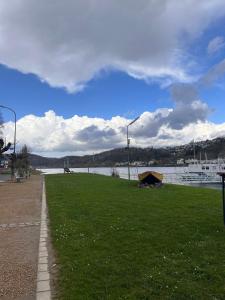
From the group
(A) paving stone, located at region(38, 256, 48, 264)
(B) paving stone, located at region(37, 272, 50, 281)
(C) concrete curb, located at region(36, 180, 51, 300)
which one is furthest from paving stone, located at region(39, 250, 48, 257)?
(B) paving stone, located at region(37, 272, 50, 281)

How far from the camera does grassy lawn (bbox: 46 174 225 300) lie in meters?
5.57

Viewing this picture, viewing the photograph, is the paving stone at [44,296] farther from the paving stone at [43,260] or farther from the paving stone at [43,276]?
the paving stone at [43,260]

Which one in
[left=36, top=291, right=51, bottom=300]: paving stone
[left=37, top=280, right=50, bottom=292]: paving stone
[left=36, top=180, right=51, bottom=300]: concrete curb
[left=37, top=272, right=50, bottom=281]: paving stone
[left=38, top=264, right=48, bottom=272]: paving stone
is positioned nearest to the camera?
[left=36, top=291, right=51, bottom=300]: paving stone

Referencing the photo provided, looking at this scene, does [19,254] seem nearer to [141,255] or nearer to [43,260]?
[43,260]

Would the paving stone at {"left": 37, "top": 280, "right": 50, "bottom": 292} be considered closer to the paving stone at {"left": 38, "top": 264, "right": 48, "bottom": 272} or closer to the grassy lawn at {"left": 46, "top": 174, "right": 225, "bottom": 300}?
the grassy lawn at {"left": 46, "top": 174, "right": 225, "bottom": 300}

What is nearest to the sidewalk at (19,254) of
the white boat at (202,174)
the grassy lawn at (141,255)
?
the grassy lawn at (141,255)

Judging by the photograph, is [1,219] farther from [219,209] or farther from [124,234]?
[219,209]

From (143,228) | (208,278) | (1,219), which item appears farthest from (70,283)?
(1,219)

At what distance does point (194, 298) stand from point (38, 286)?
7.49 feet

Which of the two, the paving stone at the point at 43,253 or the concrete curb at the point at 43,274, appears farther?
the paving stone at the point at 43,253

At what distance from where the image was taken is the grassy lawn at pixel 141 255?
557 cm

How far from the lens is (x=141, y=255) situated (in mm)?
7391

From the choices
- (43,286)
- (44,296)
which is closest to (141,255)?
(43,286)

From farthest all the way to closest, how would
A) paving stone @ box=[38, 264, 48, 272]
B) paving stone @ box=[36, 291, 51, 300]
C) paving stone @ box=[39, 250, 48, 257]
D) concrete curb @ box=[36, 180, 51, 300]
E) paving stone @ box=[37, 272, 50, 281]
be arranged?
paving stone @ box=[39, 250, 48, 257] → paving stone @ box=[38, 264, 48, 272] → paving stone @ box=[37, 272, 50, 281] → concrete curb @ box=[36, 180, 51, 300] → paving stone @ box=[36, 291, 51, 300]
